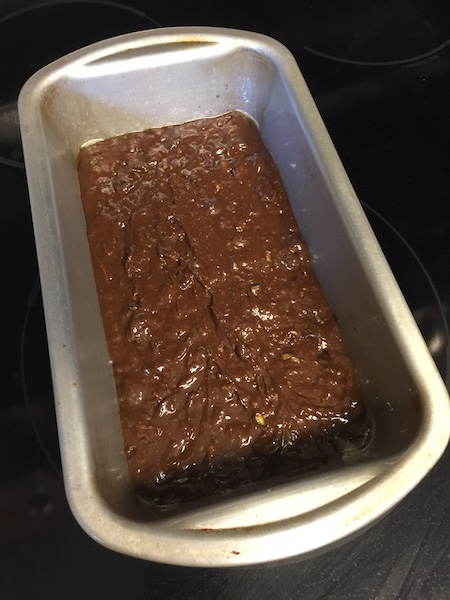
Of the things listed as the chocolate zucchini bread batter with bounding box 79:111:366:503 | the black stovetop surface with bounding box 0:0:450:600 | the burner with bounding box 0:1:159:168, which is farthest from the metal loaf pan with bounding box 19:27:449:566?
the burner with bounding box 0:1:159:168

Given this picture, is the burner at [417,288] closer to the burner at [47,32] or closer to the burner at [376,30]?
the burner at [376,30]

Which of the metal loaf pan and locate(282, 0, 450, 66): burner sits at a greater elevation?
locate(282, 0, 450, 66): burner

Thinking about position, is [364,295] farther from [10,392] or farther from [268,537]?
[10,392]

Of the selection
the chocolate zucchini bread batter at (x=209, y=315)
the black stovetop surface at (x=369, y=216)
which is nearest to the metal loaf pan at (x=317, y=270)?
the chocolate zucchini bread batter at (x=209, y=315)

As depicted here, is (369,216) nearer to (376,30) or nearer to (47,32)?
(376,30)

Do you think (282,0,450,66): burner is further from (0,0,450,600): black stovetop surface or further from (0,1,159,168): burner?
(0,1,159,168): burner

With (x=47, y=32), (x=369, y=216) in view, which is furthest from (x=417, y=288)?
(x=47, y=32)
